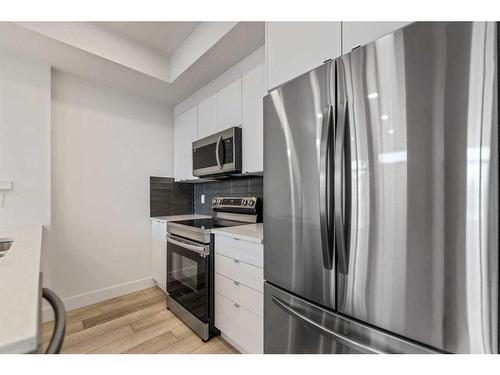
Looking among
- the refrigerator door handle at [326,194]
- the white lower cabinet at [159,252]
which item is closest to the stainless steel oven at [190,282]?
the white lower cabinet at [159,252]

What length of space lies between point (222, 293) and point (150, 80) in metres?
2.17

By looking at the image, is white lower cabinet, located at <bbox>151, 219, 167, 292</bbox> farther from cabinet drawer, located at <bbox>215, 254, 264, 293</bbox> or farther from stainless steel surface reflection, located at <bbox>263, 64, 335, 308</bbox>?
stainless steel surface reflection, located at <bbox>263, 64, 335, 308</bbox>

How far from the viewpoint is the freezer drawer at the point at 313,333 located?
0.84 meters

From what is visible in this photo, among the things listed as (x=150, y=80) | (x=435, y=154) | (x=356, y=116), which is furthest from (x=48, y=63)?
(x=435, y=154)

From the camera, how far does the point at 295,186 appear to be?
113 centimetres

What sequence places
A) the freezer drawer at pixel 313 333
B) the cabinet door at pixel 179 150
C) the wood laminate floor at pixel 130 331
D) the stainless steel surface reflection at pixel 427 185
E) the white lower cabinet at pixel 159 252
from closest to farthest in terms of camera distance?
1. the stainless steel surface reflection at pixel 427 185
2. the freezer drawer at pixel 313 333
3. the wood laminate floor at pixel 130 331
4. the white lower cabinet at pixel 159 252
5. the cabinet door at pixel 179 150

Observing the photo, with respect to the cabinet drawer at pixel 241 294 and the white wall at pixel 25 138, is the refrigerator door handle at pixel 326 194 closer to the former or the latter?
the cabinet drawer at pixel 241 294

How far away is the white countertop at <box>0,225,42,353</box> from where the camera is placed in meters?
0.39

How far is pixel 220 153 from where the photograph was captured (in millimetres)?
2160

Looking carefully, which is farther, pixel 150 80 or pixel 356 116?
pixel 150 80

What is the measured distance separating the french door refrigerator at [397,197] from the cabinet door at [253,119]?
0.74m

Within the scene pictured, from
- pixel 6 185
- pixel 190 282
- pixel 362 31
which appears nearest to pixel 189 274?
pixel 190 282

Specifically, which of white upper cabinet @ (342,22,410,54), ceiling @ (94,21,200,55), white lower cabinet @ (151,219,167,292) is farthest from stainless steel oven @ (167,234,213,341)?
ceiling @ (94,21,200,55)
